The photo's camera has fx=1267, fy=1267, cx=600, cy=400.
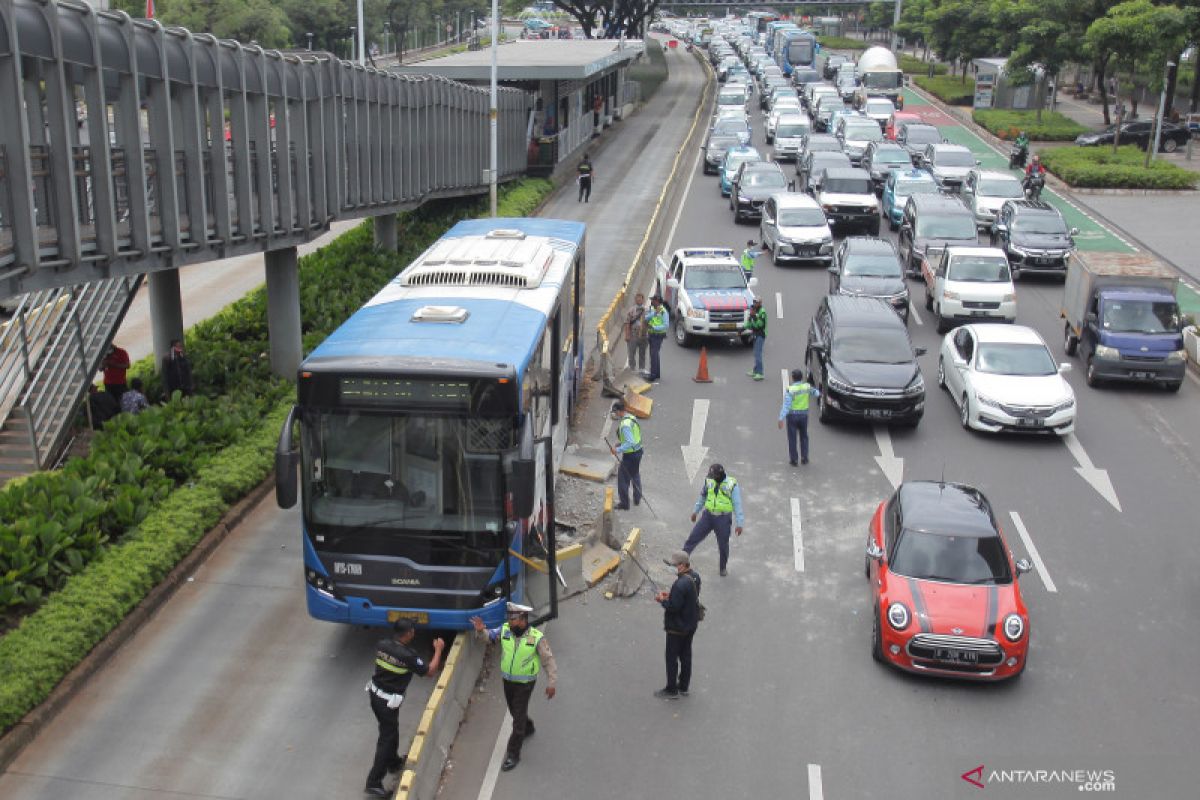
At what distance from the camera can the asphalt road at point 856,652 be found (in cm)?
1169

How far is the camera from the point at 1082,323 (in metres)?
25.2

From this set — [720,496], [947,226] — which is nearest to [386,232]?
[947,226]

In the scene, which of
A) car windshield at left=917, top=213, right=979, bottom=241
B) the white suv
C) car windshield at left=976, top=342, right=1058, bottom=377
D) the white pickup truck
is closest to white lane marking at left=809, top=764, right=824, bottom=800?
car windshield at left=976, top=342, right=1058, bottom=377

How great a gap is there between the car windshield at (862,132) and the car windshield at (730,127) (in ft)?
13.6

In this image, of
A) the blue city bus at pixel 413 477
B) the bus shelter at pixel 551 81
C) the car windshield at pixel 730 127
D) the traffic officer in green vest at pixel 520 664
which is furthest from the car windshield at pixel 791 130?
the traffic officer in green vest at pixel 520 664

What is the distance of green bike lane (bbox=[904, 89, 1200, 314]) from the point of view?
106ft

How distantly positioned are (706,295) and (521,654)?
52.8 ft

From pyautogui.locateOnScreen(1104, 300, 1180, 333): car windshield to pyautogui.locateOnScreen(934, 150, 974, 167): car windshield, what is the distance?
2077cm

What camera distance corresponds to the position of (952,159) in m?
44.2

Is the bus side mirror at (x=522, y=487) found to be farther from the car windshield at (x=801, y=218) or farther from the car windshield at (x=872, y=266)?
the car windshield at (x=801, y=218)

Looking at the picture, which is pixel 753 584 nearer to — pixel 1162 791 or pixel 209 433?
pixel 1162 791

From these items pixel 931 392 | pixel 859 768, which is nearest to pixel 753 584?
pixel 859 768

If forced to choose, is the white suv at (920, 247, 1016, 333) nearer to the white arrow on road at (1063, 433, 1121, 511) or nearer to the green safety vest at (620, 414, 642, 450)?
the white arrow on road at (1063, 433, 1121, 511)

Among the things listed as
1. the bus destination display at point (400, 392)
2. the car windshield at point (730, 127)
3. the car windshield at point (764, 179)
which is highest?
the bus destination display at point (400, 392)
